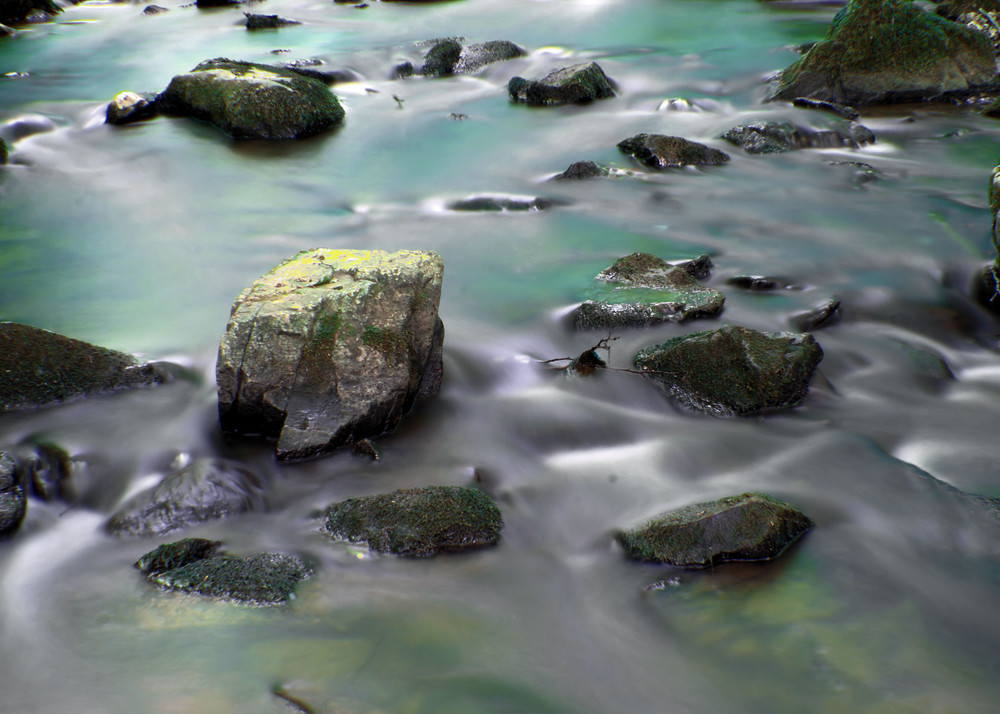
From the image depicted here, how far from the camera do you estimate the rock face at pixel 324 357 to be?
158 inches

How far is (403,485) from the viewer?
392 cm

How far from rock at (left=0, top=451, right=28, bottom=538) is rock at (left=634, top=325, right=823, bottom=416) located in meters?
3.38

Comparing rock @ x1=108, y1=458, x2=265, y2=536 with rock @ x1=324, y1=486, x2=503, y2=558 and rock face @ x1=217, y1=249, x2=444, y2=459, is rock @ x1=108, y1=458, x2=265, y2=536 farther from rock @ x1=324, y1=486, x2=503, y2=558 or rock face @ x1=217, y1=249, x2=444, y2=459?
rock @ x1=324, y1=486, x2=503, y2=558

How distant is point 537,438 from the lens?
443cm

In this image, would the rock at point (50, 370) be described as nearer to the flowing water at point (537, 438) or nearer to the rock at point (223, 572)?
the flowing water at point (537, 438)

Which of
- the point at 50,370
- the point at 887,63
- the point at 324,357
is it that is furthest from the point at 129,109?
the point at 887,63

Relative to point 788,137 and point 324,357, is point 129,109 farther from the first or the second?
point 788,137

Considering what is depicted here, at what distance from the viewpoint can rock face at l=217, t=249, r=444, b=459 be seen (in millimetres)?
4016

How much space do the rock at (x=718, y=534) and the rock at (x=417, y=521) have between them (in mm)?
702

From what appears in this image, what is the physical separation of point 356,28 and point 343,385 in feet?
43.8

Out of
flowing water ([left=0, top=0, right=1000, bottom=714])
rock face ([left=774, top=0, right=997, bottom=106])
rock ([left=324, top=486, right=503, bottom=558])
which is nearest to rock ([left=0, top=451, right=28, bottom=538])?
flowing water ([left=0, top=0, right=1000, bottom=714])

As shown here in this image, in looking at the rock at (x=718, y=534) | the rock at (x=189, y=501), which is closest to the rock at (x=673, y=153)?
the rock at (x=718, y=534)

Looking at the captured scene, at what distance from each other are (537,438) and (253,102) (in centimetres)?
670

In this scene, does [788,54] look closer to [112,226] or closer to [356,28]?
[356,28]
